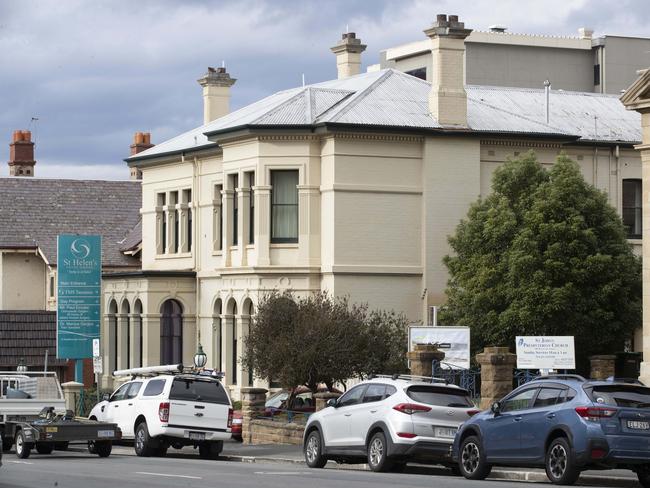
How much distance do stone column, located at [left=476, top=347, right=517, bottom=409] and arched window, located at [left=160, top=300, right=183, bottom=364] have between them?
24263 mm

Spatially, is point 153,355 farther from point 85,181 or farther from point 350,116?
point 85,181

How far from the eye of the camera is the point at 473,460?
2394cm

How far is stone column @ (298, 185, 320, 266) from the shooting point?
47.1 meters

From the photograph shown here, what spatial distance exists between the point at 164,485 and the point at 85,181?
51.7m

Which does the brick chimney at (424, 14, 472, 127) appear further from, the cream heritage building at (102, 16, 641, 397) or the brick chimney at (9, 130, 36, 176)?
A: the brick chimney at (9, 130, 36, 176)

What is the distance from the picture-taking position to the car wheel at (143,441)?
105 ft

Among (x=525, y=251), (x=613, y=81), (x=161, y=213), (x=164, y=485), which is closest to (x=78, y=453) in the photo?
(x=164, y=485)

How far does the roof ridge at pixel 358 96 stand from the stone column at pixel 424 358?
14.2 m

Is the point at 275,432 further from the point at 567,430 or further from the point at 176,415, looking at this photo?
the point at 567,430

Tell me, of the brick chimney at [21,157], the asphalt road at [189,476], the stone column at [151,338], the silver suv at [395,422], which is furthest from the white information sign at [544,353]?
the brick chimney at [21,157]

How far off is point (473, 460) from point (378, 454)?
7.53ft

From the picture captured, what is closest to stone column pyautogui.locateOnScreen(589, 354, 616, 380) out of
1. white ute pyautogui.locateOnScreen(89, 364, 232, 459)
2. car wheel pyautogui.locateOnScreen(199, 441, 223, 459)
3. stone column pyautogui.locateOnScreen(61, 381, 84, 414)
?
white ute pyautogui.locateOnScreen(89, 364, 232, 459)

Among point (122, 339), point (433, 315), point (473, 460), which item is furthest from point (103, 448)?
point (122, 339)

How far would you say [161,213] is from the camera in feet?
186
